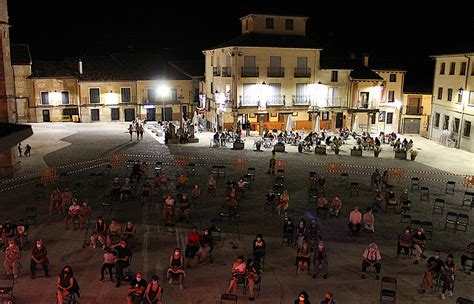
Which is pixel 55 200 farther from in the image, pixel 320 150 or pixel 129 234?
pixel 320 150

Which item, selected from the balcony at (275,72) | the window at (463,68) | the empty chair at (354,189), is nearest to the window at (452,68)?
the window at (463,68)

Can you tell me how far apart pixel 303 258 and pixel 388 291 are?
343 centimetres

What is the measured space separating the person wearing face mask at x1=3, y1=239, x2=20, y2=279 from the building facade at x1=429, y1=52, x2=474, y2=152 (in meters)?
38.6

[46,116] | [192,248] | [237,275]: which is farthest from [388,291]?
[46,116]

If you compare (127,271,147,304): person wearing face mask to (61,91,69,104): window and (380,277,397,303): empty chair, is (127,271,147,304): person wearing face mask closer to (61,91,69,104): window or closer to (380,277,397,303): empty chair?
(380,277,397,303): empty chair

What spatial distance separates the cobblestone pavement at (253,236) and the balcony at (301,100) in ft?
50.9

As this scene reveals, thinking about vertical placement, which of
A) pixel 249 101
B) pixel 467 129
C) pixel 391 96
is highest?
pixel 391 96

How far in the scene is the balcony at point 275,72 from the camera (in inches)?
1959

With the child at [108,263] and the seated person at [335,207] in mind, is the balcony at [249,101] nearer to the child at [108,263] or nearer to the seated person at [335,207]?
the seated person at [335,207]

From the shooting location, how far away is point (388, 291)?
44.7ft

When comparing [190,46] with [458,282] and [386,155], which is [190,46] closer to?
[386,155]

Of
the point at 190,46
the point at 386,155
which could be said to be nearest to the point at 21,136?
the point at 386,155

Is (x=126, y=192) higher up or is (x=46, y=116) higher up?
(x=46, y=116)

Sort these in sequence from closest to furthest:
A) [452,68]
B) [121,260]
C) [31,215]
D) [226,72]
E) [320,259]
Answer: [121,260], [320,259], [31,215], [452,68], [226,72]
